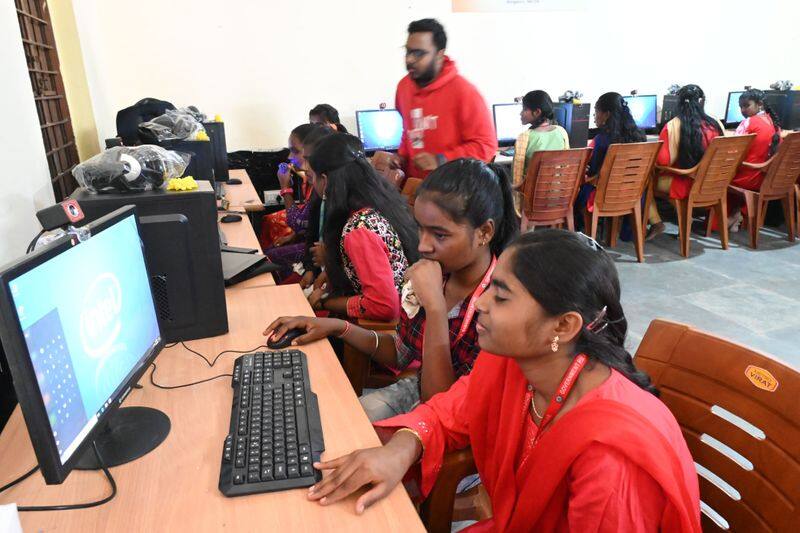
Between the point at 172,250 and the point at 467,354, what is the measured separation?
0.74m

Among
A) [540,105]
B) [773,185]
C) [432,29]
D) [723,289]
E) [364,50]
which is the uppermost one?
[364,50]

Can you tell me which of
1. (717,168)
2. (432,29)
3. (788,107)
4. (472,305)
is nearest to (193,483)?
(472,305)

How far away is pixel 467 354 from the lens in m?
1.32

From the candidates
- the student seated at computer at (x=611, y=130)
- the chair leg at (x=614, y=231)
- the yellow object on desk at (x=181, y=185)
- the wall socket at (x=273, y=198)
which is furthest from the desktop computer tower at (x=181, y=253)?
the chair leg at (x=614, y=231)

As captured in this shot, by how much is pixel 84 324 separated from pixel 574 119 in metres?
4.75

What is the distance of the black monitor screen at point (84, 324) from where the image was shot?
0.67 m

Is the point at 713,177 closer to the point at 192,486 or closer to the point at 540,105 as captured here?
the point at 540,105

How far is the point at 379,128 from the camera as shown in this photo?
4527 mm

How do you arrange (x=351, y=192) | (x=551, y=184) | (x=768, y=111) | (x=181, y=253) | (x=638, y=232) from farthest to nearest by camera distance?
(x=768, y=111)
(x=638, y=232)
(x=551, y=184)
(x=351, y=192)
(x=181, y=253)

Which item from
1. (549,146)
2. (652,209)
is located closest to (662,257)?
(652,209)

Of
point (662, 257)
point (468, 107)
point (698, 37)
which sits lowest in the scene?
point (662, 257)

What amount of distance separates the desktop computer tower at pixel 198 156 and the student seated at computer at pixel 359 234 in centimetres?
91

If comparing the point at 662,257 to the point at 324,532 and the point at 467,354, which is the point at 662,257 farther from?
the point at 324,532

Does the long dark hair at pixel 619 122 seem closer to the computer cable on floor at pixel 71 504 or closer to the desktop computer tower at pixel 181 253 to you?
the desktop computer tower at pixel 181 253
